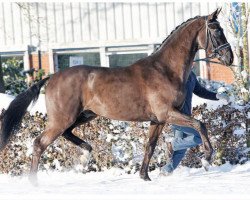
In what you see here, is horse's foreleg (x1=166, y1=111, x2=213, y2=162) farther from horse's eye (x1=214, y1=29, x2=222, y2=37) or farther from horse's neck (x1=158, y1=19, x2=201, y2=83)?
horse's eye (x1=214, y1=29, x2=222, y2=37)

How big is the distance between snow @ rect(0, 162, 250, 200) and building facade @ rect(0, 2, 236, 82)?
7.65 meters

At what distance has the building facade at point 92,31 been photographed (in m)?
15.5

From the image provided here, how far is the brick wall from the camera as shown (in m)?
15.7

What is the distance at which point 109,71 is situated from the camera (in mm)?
7234

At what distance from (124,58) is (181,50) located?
349 inches

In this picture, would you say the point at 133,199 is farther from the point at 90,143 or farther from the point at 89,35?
the point at 89,35

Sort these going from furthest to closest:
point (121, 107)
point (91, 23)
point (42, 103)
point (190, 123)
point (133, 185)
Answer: point (91, 23) → point (42, 103) → point (121, 107) → point (133, 185) → point (190, 123)

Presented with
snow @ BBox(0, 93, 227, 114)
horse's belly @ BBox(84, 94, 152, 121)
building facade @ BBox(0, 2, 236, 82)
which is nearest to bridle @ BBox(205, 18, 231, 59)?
horse's belly @ BBox(84, 94, 152, 121)

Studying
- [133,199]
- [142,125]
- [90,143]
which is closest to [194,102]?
[142,125]

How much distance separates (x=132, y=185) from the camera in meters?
7.03

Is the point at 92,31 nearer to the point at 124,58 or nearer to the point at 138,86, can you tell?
the point at 124,58

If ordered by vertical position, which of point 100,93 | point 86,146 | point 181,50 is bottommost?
point 86,146

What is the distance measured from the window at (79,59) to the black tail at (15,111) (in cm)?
845

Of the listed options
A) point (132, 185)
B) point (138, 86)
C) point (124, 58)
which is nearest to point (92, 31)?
point (124, 58)
